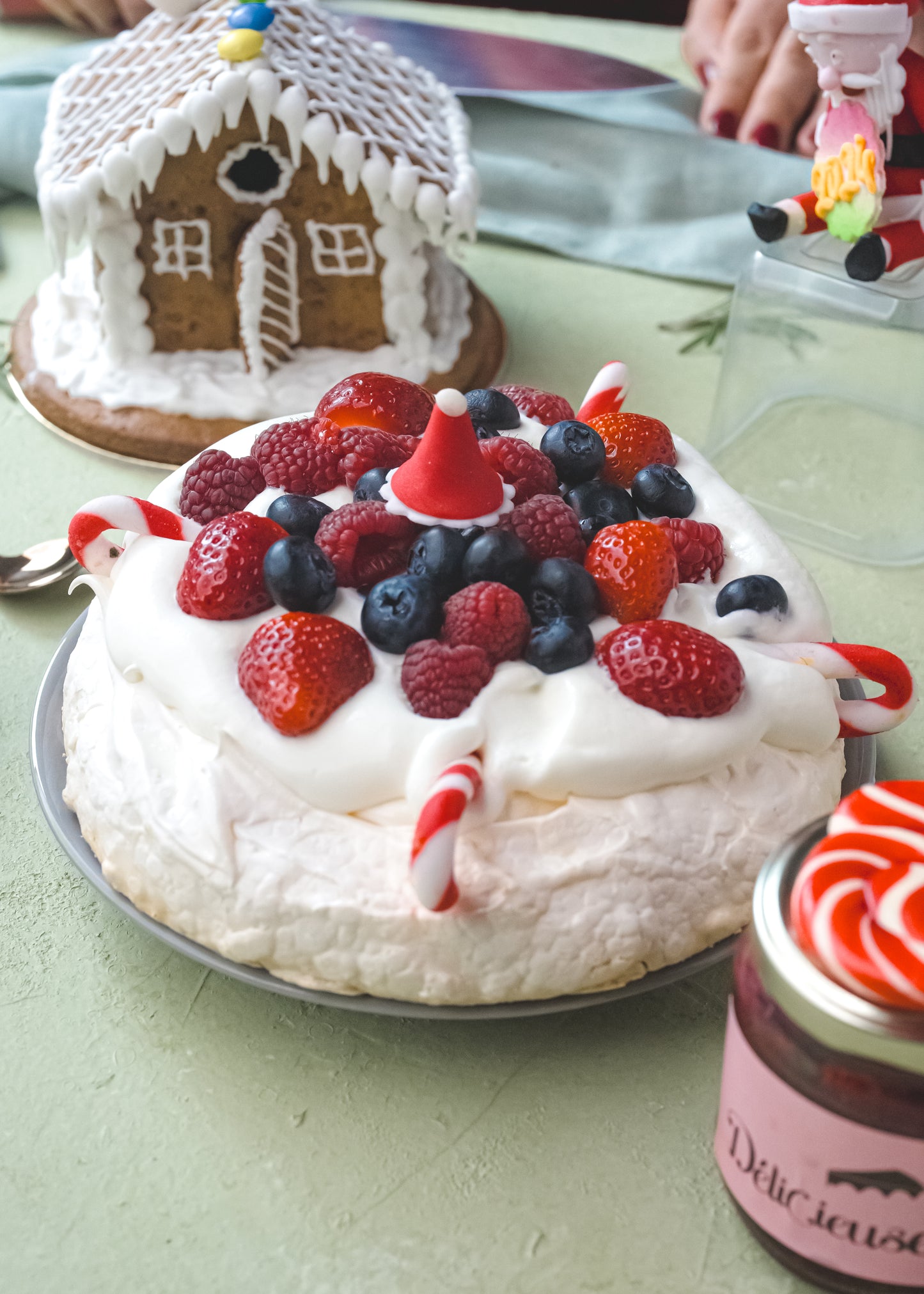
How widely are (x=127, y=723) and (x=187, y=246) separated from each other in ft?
4.18

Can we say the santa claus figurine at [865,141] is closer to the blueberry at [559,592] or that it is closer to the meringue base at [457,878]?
the blueberry at [559,592]

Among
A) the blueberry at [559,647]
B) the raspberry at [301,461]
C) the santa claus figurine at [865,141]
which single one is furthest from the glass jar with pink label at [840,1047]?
the santa claus figurine at [865,141]

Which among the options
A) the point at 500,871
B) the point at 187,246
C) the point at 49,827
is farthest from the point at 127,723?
the point at 187,246

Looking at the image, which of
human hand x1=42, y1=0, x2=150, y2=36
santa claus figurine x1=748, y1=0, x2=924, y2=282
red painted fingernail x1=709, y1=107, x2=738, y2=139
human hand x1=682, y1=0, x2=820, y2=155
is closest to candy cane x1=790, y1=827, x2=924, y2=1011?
santa claus figurine x1=748, y1=0, x2=924, y2=282

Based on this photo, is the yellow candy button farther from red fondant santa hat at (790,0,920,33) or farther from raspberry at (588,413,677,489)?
raspberry at (588,413,677,489)

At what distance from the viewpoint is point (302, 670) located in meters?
1.38

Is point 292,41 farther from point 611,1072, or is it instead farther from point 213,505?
point 611,1072

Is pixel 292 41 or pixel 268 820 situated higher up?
pixel 292 41

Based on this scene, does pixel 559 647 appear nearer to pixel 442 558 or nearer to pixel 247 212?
pixel 442 558

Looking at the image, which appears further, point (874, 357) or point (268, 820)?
point (874, 357)

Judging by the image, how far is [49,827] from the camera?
64.2 inches

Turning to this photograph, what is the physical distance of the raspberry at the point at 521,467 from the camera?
1.64 metres

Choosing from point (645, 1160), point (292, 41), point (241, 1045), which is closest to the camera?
point (645, 1160)

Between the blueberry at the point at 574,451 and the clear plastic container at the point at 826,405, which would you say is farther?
the clear plastic container at the point at 826,405
